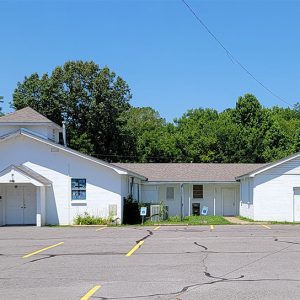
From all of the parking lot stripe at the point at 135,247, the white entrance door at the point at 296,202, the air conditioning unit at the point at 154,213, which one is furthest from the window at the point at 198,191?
the parking lot stripe at the point at 135,247

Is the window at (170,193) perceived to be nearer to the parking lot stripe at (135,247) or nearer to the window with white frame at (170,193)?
the window with white frame at (170,193)

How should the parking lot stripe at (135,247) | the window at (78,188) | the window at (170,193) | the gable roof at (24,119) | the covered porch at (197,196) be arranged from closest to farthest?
the parking lot stripe at (135,247), the window at (78,188), the gable roof at (24,119), the covered porch at (197,196), the window at (170,193)

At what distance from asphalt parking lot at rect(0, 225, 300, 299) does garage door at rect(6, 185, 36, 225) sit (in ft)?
37.9

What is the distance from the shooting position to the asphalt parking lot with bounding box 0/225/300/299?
397 inches

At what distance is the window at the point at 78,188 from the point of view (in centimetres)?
3244

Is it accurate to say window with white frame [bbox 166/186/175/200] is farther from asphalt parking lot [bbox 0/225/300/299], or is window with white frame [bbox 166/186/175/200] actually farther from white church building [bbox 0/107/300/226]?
asphalt parking lot [bbox 0/225/300/299]

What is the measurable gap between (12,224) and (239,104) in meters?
42.9

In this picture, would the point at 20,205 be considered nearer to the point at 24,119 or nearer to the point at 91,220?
the point at 91,220

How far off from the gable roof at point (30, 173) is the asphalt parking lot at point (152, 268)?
32.4ft

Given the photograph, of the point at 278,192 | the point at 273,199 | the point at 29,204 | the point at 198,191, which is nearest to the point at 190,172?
the point at 198,191

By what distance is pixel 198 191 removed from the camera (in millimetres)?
43531

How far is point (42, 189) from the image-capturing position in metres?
31.5

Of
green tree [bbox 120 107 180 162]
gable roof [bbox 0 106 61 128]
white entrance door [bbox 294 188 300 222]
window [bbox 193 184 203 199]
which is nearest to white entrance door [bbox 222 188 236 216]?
window [bbox 193 184 203 199]

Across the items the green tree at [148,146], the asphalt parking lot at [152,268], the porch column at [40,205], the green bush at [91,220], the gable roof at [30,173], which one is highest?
the green tree at [148,146]
